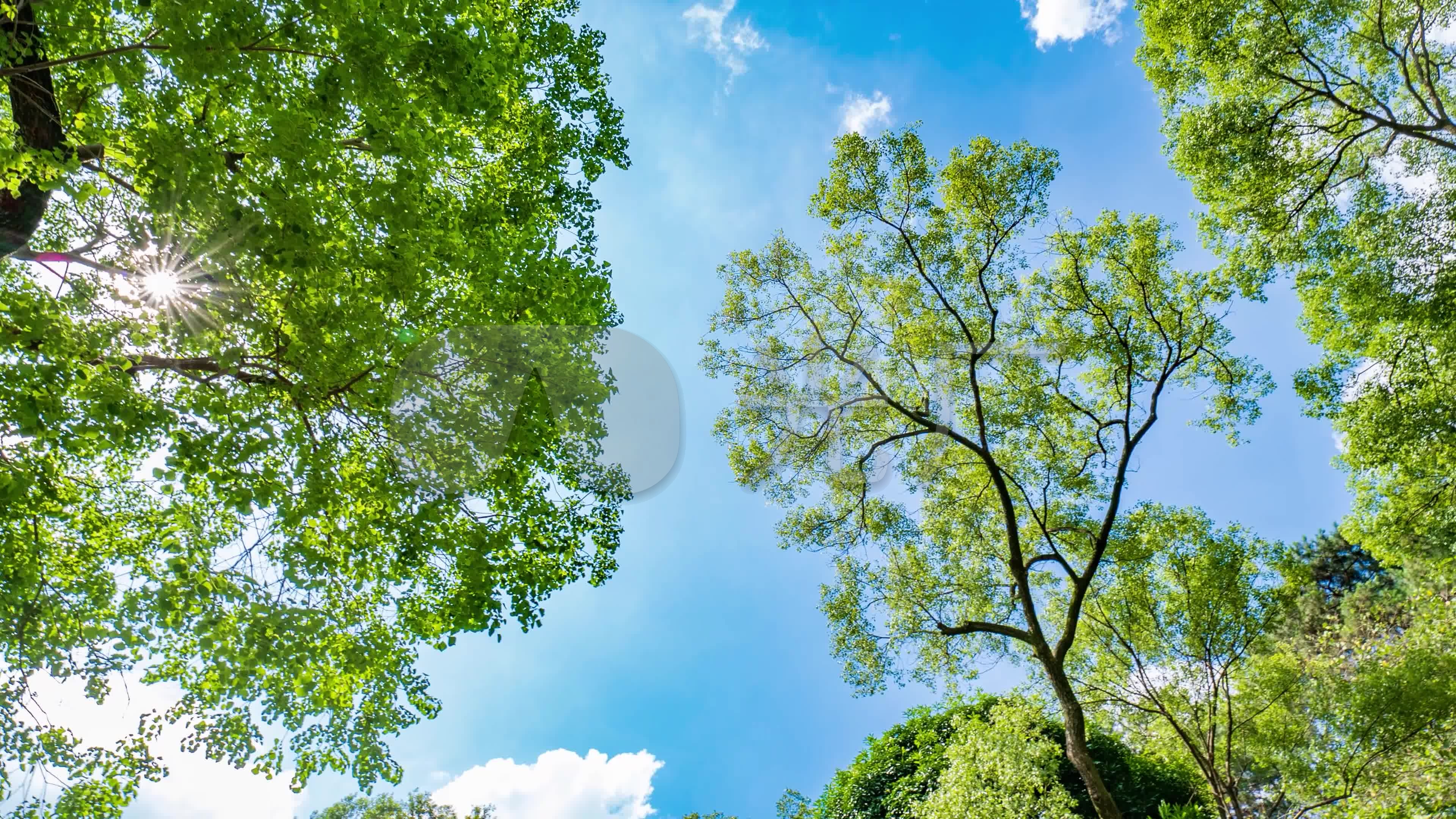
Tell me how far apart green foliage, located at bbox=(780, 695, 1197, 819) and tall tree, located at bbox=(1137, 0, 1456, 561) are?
9.22m

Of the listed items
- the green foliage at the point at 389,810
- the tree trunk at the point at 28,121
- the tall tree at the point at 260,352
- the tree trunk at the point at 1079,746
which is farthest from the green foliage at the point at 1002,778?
the green foliage at the point at 389,810

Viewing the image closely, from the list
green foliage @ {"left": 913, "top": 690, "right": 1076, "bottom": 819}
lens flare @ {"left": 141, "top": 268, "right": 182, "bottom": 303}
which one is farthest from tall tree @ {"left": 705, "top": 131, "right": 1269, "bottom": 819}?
lens flare @ {"left": 141, "top": 268, "right": 182, "bottom": 303}

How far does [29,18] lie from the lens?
20.3 ft

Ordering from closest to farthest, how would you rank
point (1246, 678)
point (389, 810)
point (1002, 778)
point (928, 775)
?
point (1002, 778), point (1246, 678), point (928, 775), point (389, 810)

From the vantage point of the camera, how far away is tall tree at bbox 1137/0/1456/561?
1085 cm

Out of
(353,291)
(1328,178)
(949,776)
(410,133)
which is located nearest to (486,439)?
(353,291)

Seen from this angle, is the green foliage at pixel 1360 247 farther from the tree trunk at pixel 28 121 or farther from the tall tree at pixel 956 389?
the tree trunk at pixel 28 121

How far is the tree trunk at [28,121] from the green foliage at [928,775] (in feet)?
60.3

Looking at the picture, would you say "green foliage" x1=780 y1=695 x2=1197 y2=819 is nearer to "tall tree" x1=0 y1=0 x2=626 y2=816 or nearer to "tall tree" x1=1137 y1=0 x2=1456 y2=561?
"tall tree" x1=1137 y1=0 x2=1456 y2=561

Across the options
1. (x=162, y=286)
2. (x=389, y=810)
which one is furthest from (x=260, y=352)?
(x=389, y=810)

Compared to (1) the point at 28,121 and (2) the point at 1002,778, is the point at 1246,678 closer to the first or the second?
(2) the point at 1002,778

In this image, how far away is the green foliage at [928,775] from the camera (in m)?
16.8

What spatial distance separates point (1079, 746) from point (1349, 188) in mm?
11417

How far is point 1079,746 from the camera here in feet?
34.5
